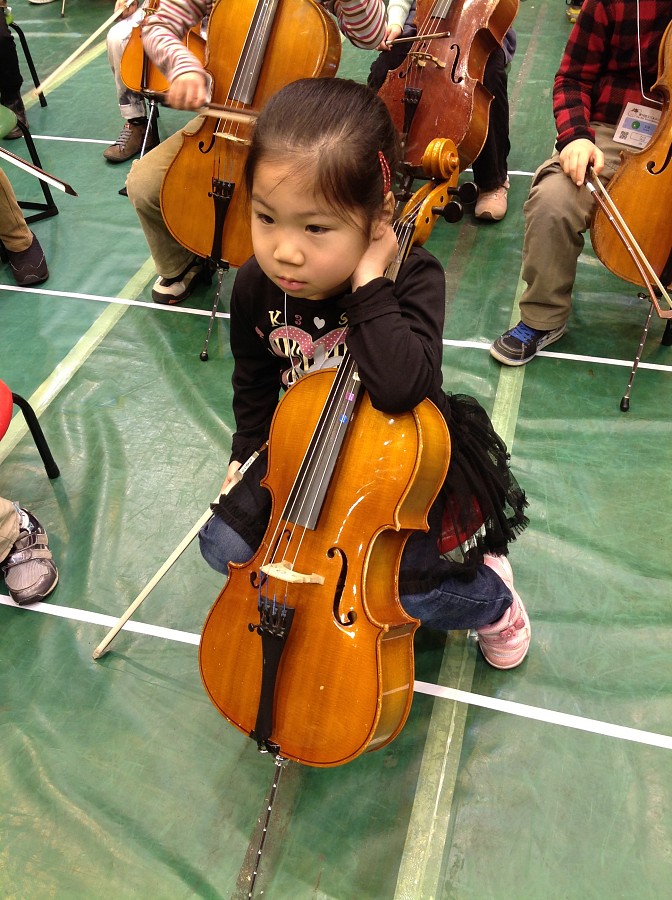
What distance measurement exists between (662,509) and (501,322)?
2.63 ft

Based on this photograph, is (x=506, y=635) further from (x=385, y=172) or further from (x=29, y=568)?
(x=29, y=568)

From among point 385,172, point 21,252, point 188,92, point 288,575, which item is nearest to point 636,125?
point 188,92

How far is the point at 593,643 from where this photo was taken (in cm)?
158

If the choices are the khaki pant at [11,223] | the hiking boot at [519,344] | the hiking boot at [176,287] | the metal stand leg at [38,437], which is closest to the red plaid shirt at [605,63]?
the hiking boot at [519,344]

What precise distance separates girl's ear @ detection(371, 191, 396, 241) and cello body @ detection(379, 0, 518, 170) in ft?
4.19

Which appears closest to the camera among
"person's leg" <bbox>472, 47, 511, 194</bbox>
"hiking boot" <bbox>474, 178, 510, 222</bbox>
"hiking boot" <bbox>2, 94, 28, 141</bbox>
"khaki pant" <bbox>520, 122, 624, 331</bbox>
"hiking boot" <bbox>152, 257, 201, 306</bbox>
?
"khaki pant" <bbox>520, 122, 624, 331</bbox>

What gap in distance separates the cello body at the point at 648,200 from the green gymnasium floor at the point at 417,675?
38 centimetres

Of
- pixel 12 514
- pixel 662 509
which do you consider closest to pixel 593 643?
pixel 662 509

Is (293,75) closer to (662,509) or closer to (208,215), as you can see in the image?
(208,215)

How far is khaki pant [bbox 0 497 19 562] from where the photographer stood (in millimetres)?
1718

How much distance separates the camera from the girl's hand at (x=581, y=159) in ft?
6.29

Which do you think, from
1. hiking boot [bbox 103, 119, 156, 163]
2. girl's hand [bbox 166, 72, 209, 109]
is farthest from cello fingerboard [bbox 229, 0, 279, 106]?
hiking boot [bbox 103, 119, 156, 163]

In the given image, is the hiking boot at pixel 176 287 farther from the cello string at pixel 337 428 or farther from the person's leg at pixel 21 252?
the cello string at pixel 337 428

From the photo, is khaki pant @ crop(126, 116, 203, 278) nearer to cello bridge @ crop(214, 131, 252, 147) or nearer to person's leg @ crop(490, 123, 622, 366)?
cello bridge @ crop(214, 131, 252, 147)
